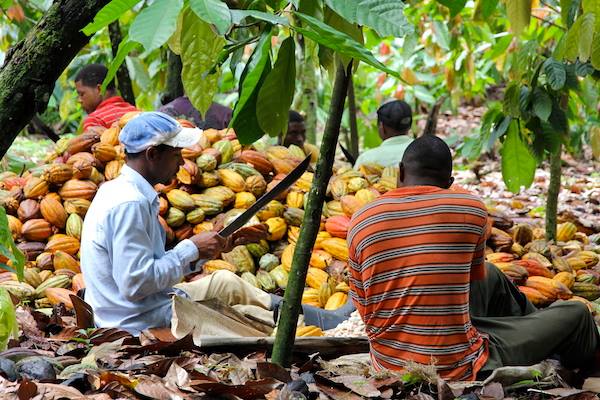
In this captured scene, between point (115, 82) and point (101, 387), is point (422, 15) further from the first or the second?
point (101, 387)

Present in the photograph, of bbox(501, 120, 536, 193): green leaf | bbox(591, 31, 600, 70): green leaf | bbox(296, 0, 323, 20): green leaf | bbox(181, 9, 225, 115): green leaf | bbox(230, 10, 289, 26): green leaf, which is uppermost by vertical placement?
bbox(591, 31, 600, 70): green leaf

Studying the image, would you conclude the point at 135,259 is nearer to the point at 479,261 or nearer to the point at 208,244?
the point at 208,244

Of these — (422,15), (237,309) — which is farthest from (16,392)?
(422,15)

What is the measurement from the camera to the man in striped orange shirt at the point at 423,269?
2.62 metres

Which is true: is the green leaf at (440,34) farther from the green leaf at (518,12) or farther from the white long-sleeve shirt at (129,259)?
the white long-sleeve shirt at (129,259)

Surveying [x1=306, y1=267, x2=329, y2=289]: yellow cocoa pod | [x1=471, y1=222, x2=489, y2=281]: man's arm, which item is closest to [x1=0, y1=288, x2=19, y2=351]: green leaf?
[x1=471, y1=222, x2=489, y2=281]: man's arm

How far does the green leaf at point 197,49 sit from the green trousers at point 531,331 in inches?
68.4

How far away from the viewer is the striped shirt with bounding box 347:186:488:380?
2.62 metres

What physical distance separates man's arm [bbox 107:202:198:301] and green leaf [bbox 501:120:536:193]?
Answer: 1.65 metres

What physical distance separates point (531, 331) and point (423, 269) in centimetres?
64

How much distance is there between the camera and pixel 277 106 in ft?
4.57

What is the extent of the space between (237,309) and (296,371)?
1037 mm

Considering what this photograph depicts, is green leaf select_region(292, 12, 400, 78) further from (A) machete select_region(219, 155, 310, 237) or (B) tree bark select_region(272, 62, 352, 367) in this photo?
(A) machete select_region(219, 155, 310, 237)

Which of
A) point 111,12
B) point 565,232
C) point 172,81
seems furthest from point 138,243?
point 172,81
